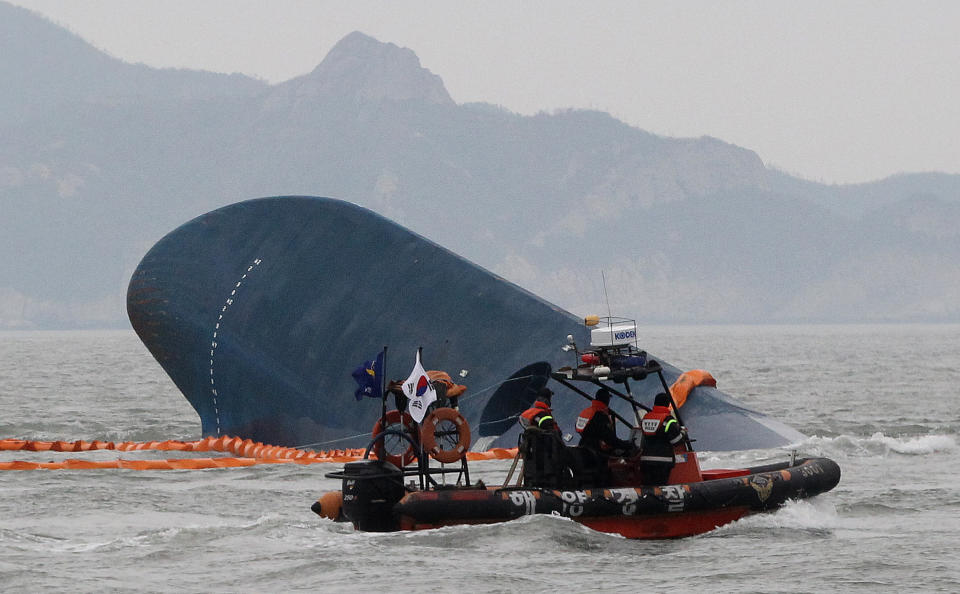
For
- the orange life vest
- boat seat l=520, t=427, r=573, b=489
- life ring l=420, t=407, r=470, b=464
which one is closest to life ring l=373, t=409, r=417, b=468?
life ring l=420, t=407, r=470, b=464

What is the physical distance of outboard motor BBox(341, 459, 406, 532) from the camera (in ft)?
53.8

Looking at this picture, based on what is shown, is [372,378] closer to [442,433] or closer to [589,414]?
[442,433]

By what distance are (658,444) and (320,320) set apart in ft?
44.4

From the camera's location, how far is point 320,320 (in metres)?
29.5

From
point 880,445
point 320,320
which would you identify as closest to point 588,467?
point 880,445

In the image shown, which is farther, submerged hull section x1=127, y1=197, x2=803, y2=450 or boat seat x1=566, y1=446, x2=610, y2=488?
submerged hull section x1=127, y1=197, x2=803, y2=450

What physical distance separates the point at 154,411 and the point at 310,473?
57.5 feet

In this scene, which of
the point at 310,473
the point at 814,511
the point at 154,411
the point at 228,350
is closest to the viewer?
the point at 814,511

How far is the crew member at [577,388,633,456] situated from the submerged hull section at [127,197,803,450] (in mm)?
9006

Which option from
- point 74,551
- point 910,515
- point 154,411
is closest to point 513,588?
point 74,551

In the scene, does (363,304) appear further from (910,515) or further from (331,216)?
(910,515)

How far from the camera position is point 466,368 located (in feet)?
90.1

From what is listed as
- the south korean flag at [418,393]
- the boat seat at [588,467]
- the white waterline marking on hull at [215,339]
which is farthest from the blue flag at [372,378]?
the white waterline marking on hull at [215,339]

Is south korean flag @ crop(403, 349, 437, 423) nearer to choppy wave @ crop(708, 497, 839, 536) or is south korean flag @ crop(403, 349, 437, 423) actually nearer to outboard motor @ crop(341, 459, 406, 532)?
outboard motor @ crop(341, 459, 406, 532)
